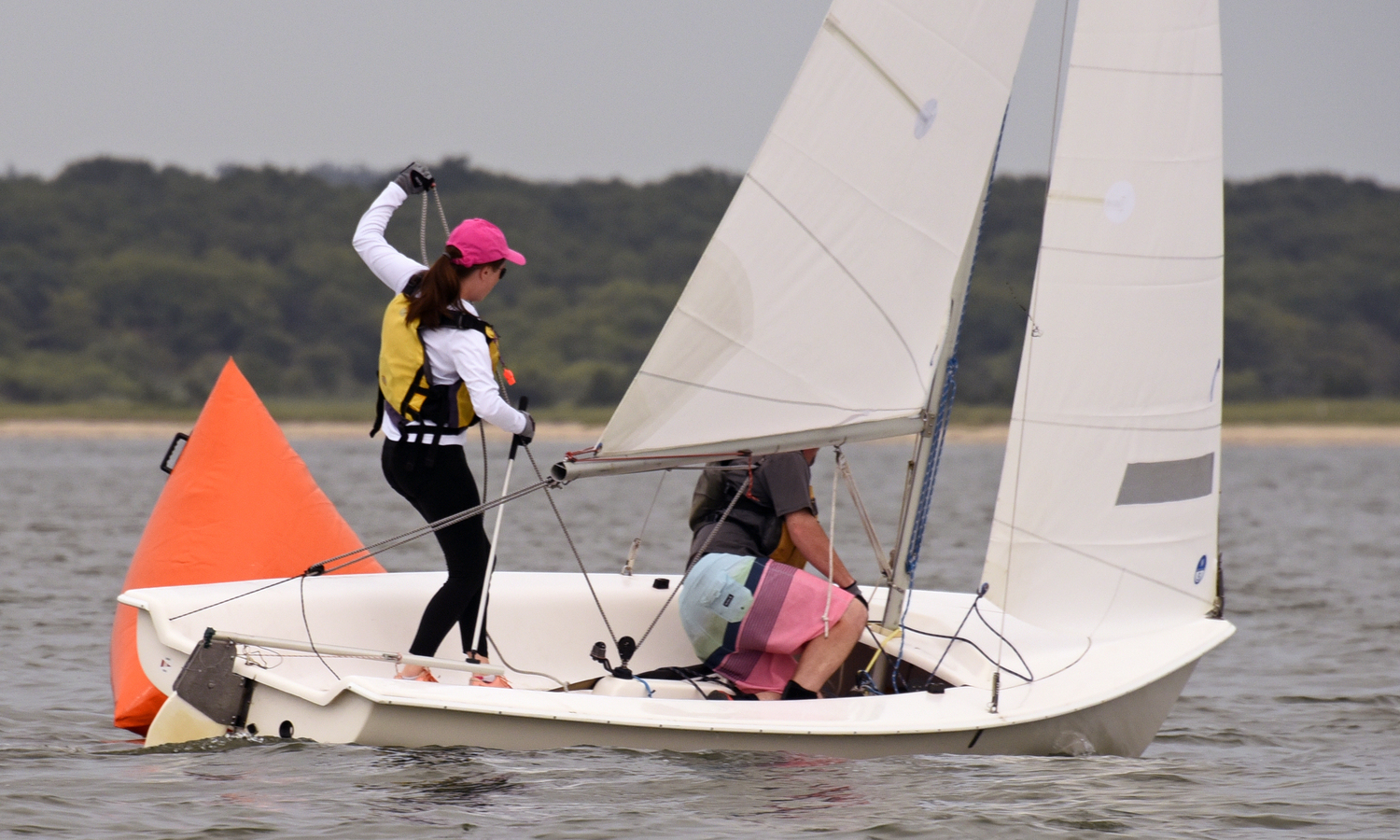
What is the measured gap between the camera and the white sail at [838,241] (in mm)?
4312

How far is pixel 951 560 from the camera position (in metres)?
11.1

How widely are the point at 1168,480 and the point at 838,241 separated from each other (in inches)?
53.8

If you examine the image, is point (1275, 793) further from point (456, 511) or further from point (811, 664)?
point (456, 511)

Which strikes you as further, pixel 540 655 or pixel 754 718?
pixel 540 655

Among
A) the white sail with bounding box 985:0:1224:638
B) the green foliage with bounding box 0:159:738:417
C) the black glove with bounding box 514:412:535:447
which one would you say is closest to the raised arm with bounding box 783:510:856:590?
the white sail with bounding box 985:0:1224:638

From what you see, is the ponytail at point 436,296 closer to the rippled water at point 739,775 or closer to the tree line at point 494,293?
the rippled water at point 739,775

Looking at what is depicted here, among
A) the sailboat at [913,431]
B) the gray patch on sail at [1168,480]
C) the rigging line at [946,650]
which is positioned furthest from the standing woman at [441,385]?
the gray patch on sail at [1168,480]

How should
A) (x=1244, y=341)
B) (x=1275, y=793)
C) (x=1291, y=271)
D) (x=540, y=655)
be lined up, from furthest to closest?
(x=1291, y=271) → (x=1244, y=341) → (x=540, y=655) → (x=1275, y=793)

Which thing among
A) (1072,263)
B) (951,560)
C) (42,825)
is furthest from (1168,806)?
(951,560)

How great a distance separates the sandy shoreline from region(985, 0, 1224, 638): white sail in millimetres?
29140

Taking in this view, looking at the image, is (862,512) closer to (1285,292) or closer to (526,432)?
(526,432)

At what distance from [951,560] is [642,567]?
2.39 meters

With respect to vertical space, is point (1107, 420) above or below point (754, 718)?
above

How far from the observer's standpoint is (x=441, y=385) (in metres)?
4.30
